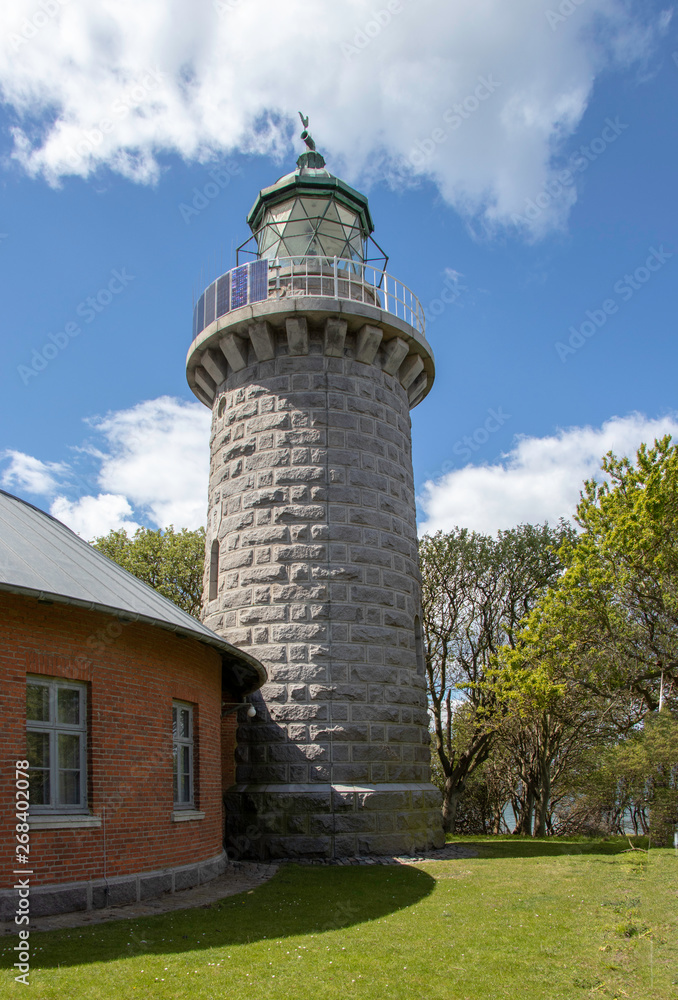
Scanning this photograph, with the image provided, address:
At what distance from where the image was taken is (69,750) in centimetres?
901

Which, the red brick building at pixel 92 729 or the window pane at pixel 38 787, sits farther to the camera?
the window pane at pixel 38 787

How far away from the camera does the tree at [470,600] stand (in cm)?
2708

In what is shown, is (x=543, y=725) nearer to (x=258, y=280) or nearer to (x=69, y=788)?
(x=258, y=280)

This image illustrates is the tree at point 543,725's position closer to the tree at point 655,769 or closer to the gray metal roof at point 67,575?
the tree at point 655,769

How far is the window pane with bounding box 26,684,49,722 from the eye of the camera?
8641 mm

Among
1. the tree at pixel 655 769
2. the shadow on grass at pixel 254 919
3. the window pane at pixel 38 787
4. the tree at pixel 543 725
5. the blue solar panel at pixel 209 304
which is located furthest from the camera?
the tree at pixel 543 725

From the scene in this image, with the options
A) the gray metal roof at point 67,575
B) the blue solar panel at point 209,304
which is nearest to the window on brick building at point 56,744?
the gray metal roof at point 67,575

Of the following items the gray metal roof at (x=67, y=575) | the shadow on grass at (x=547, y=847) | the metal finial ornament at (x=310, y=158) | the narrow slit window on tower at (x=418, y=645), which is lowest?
the shadow on grass at (x=547, y=847)

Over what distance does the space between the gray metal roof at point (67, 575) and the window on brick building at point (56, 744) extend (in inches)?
40.5

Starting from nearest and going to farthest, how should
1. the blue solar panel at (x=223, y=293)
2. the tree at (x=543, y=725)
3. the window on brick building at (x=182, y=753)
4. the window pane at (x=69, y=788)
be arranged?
the window pane at (x=69, y=788)
the window on brick building at (x=182, y=753)
the blue solar panel at (x=223, y=293)
the tree at (x=543, y=725)

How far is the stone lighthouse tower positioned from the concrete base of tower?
25 mm

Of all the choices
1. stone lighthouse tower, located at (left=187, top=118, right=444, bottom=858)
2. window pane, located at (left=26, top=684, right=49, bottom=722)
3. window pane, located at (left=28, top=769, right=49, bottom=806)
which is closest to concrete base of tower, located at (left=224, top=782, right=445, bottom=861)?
stone lighthouse tower, located at (left=187, top=118, right=444, bottom=858)

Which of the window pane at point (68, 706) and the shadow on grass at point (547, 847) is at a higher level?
the window pane at point (68, 706)

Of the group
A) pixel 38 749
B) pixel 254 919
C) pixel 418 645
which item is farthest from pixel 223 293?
pixel 254 919
